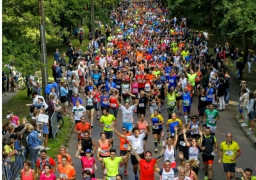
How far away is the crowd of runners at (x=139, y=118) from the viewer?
452 inches

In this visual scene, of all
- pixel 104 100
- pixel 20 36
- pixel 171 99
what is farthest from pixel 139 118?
pixel 20 36

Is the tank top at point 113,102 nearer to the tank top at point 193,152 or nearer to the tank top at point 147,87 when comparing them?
the tank top at point 147,87

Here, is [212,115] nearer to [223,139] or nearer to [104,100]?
[223,139]

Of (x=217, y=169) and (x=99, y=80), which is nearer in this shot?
(x=217, y=169)

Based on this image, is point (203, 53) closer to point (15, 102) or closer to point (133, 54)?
point (133, 54)

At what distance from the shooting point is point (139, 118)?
1469cm

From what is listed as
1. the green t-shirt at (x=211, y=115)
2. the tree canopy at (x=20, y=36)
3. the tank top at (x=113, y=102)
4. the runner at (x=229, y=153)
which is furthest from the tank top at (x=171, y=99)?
the runner at (x=229, y=153)

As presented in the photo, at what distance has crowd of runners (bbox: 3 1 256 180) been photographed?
37.7ft

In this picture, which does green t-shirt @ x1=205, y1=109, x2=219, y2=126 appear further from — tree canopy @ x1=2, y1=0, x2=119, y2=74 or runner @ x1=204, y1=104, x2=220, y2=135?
tree canopy @ x1=2, y1=0, x2=119, y2=74

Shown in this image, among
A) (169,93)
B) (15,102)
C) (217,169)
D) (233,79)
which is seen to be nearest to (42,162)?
(217,169)

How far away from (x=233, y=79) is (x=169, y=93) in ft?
36.4

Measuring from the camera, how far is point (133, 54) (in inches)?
1228

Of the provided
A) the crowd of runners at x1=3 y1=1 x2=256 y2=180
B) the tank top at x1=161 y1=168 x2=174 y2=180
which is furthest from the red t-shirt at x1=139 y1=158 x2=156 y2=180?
the tank top at x1=161 y1=168 x2=174 y2=180

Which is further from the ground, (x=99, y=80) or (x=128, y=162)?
(x=99, y=80)
